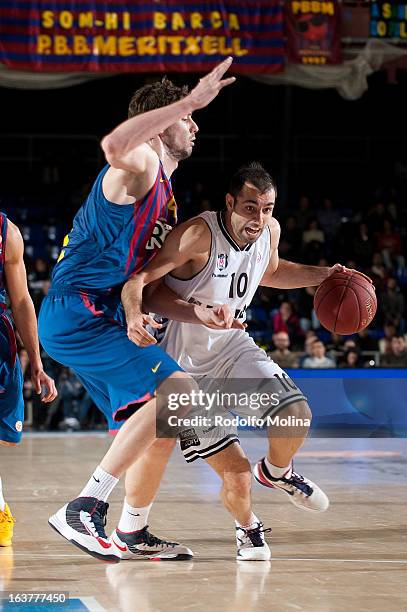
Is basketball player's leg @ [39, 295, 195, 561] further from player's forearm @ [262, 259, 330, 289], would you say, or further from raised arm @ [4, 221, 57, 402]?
player's forearm @ [262, 259, 330, 289]

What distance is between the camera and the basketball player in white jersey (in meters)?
4.56

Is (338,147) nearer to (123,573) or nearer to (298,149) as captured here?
(298,149)

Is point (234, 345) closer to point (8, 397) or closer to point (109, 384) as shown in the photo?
point (109, 384)

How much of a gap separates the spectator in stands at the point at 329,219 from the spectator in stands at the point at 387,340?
413 centimetres

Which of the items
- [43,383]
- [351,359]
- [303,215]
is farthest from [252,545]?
[303,215]

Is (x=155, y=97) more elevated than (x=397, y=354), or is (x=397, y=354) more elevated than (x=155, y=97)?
(x=155, y=97)

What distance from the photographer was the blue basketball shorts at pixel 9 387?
4859 millimetres

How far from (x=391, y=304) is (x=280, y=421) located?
1007 cm

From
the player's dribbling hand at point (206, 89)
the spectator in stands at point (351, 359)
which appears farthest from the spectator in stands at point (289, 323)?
the player's dribbling hand at point (206, 89)

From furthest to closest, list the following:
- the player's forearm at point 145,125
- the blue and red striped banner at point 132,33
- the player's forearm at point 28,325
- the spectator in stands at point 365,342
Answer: the spectator in stands at point 365,342 → the blue and red striped banner at point 132,33 → the player's forearm at point 28,325 → the player's forearm at point 145,125

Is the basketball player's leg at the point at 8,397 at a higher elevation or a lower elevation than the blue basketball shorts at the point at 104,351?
lower

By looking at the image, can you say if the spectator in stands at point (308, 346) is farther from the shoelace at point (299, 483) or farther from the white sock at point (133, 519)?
the white sock at point (133, 519)

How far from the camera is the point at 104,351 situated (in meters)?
4.35

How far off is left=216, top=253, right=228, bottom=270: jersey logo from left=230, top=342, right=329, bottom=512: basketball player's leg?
0.39 metres
